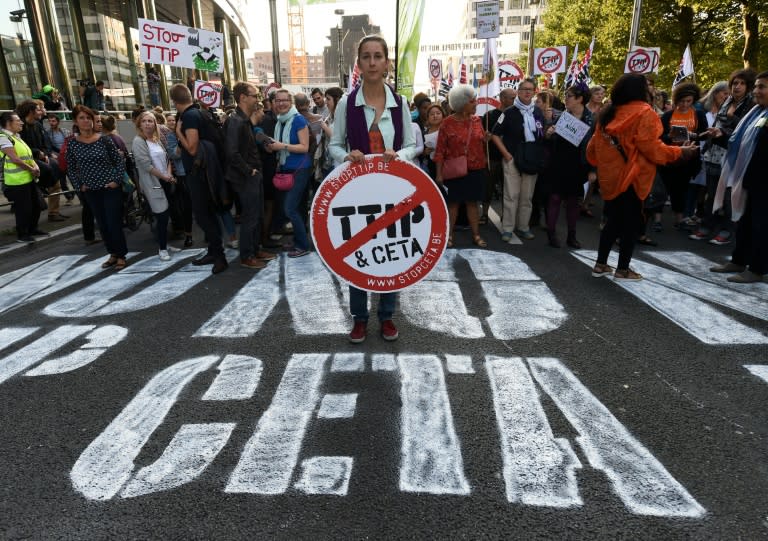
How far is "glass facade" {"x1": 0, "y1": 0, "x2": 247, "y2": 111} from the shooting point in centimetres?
1495

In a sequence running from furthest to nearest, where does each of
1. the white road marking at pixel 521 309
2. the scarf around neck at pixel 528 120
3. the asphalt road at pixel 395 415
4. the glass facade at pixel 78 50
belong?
1. the glass facade at pixel 78 50
2. the scarf around neck at pixel 528 120
3. the white road marking at pixel 521 309
4. the asphalt road at pixel 395 415

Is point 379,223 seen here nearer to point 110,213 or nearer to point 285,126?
point 285,126

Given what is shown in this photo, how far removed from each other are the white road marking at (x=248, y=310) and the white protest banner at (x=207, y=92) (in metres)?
8.31

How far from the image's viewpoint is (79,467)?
244 cm

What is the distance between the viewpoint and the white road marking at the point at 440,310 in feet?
13.2

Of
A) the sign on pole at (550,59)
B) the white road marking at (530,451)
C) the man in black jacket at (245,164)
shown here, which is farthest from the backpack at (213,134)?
the sign on pole at (550,59)

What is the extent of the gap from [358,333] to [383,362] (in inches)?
16.3

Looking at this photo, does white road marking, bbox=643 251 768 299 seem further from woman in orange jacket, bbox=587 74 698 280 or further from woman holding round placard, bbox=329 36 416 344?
woman holding round placard, bbox=329 36 416 344

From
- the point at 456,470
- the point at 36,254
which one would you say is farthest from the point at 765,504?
the point at 36,254

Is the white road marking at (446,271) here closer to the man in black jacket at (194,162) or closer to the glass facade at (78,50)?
the man in black jacket at (194,162)

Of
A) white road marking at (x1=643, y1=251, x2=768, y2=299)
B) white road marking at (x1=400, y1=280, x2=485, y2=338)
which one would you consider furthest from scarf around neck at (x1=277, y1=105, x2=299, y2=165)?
white road marking at (x1=643, y1=251, x2=768, y2=299)

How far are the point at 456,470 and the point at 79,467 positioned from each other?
1.76m

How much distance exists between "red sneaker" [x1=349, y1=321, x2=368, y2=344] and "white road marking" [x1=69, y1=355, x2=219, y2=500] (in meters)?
1.00

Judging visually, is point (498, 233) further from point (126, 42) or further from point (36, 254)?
point (126, 42)
